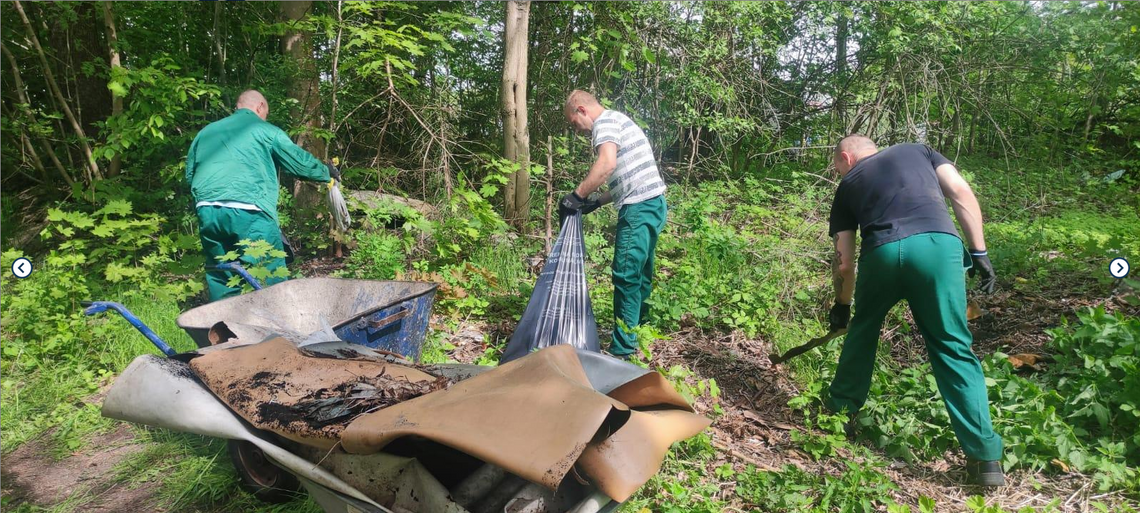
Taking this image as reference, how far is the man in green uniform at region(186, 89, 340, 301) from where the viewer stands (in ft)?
13.3

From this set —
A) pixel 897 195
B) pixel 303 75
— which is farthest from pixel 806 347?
pixel 303 75

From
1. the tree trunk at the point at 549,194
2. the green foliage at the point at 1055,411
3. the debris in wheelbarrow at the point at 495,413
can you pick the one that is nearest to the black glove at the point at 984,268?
the green foliage at the point at 1055,411

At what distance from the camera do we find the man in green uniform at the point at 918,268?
9.21ft

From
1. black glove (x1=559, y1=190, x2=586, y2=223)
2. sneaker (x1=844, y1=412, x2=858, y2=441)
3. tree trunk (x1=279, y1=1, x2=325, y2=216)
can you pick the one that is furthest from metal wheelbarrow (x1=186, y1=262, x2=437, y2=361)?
tree trunk (x1=279, y1=1, x2=325, y2=216)

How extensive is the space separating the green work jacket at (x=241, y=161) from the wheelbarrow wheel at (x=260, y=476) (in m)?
1.96

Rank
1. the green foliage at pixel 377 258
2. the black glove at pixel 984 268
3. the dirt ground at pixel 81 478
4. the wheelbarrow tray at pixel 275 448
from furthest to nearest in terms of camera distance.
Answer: the green foliage at pixel 377 258 < the black glove at pixel 984 268 < the dirt ground at pixel 81 478 < the wheelbarrow tray at pixel 275 448

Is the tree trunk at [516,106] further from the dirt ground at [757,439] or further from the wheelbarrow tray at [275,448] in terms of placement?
the wheelbarrow tray at [275,448]

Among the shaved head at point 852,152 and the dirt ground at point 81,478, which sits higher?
the shaved head at point 852,152

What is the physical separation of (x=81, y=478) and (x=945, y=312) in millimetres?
4089

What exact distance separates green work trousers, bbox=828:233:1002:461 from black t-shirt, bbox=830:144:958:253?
0.07 m

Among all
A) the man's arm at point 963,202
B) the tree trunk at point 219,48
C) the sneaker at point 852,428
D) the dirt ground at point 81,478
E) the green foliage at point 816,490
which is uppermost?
the tree trunk at point 219,48

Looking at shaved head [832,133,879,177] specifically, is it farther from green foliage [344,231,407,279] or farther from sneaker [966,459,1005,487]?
green foliage [344,231,407,279]

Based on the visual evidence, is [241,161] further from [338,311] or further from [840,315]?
[840,315]

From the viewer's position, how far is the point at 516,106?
227 inches
